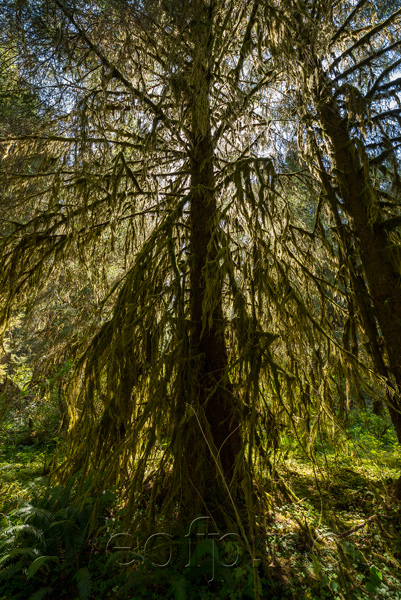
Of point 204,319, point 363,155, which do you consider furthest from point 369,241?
point 204,319

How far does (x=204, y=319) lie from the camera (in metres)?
2.16

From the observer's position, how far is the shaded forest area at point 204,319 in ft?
7.30

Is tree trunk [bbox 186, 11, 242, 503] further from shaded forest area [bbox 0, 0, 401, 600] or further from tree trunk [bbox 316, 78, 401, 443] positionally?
tree trunk [bbox 316, 78, 401, 443]

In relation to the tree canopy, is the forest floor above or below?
below

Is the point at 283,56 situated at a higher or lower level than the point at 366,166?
higher

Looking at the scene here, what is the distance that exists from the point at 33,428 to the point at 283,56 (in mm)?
8895

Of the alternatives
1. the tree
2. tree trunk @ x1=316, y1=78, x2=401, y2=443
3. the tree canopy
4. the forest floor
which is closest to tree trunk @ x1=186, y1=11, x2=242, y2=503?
the tree canopy

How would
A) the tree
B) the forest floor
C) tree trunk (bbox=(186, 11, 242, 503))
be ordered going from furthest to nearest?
the tree
tree trunk (bbox=(186, 11, 242, 503))
the forest floor

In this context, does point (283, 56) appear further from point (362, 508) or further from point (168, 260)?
point (362, 508)

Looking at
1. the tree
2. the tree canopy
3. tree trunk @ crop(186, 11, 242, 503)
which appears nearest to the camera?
the tree canopy

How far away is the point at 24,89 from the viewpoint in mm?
3199

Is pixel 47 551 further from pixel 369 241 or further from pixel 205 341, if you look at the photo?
pixel 369 241

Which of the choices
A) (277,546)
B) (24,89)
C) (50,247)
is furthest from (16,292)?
(277,546)

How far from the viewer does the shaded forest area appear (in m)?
2.22
